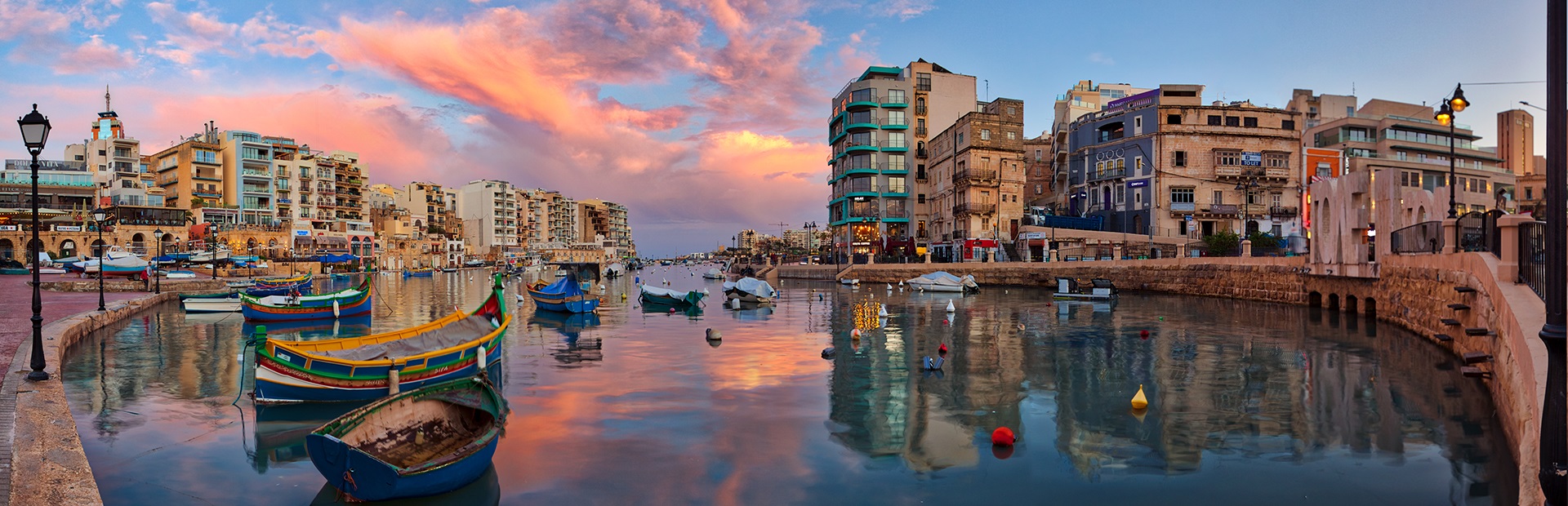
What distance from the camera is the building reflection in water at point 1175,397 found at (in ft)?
40.9

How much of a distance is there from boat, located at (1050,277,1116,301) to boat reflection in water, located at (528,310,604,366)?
2625 centimetres

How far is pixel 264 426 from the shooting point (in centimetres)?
1440

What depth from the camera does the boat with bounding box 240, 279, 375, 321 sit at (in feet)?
113

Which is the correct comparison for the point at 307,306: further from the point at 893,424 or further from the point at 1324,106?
the point at 1324,106

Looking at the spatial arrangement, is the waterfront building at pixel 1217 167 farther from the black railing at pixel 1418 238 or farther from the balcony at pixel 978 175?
the black railing at pixel 1418 238

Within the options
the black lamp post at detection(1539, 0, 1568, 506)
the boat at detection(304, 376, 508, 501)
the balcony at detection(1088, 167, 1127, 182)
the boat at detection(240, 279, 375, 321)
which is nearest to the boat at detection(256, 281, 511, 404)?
the boat at detection(304, 376, 508, 501)

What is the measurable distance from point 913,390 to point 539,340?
15596 mm

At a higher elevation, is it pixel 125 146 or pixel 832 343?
pixel 125 146

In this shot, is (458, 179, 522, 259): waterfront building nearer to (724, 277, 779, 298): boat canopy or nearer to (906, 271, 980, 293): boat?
(906, 271, 980, 293): boat

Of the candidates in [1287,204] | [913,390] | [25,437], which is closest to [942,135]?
[1287,204]

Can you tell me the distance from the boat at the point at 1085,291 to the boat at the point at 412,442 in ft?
127

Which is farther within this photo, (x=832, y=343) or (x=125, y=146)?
(x=125, y=146)

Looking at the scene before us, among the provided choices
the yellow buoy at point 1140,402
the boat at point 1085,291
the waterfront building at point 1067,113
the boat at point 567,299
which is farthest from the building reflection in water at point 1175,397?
the waterfront building at point 1067,113

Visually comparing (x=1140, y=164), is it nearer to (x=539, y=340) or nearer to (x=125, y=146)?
(x=539, y=340)
